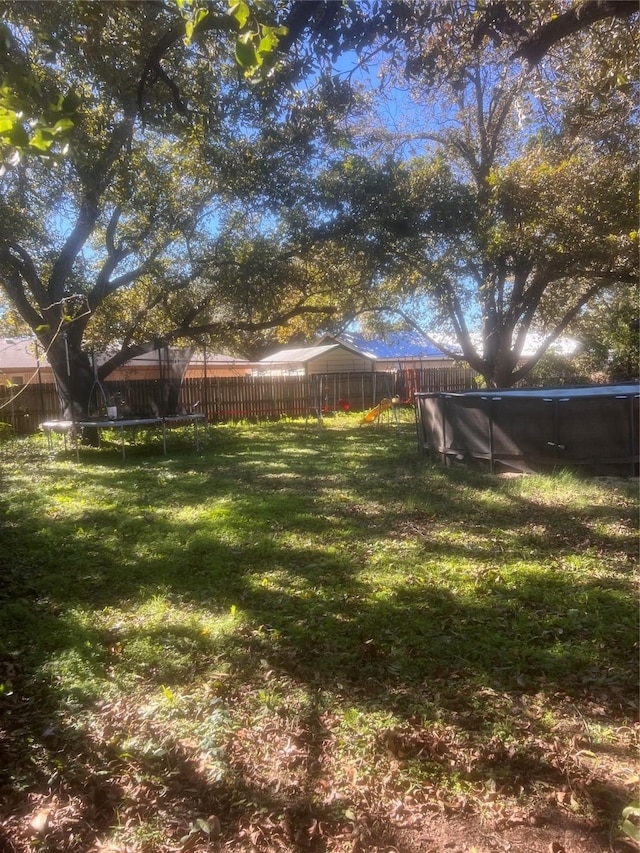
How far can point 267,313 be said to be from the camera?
13281 mm

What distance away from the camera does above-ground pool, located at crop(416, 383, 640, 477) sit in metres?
7.30

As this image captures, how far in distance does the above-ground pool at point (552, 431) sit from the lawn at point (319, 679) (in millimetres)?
1369

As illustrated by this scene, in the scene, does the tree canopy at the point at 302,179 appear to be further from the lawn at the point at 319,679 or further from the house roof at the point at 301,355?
the house roof at the point at 301,355

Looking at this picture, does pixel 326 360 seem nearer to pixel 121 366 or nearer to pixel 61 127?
pixel 121 366

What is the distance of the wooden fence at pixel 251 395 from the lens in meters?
13.0

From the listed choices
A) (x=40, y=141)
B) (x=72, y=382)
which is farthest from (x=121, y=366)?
(x=40, y=141)

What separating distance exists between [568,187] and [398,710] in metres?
12.0

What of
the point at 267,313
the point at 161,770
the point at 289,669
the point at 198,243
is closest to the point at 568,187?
the point at 267,313

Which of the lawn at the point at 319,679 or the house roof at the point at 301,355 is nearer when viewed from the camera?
the lawn at the point at 319,679

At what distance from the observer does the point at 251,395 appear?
750 inches

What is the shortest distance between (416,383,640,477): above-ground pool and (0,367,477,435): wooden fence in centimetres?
635

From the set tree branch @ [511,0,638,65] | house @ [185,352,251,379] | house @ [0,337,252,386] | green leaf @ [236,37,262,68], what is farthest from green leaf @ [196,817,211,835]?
house @ [185,352,251,379]

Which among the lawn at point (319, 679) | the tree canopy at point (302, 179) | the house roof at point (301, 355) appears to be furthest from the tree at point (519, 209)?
the house roof at point (301, 355)

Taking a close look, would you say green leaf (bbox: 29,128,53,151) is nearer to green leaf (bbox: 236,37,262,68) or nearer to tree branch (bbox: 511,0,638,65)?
green leaf (bbox: 236,37,262,68)
